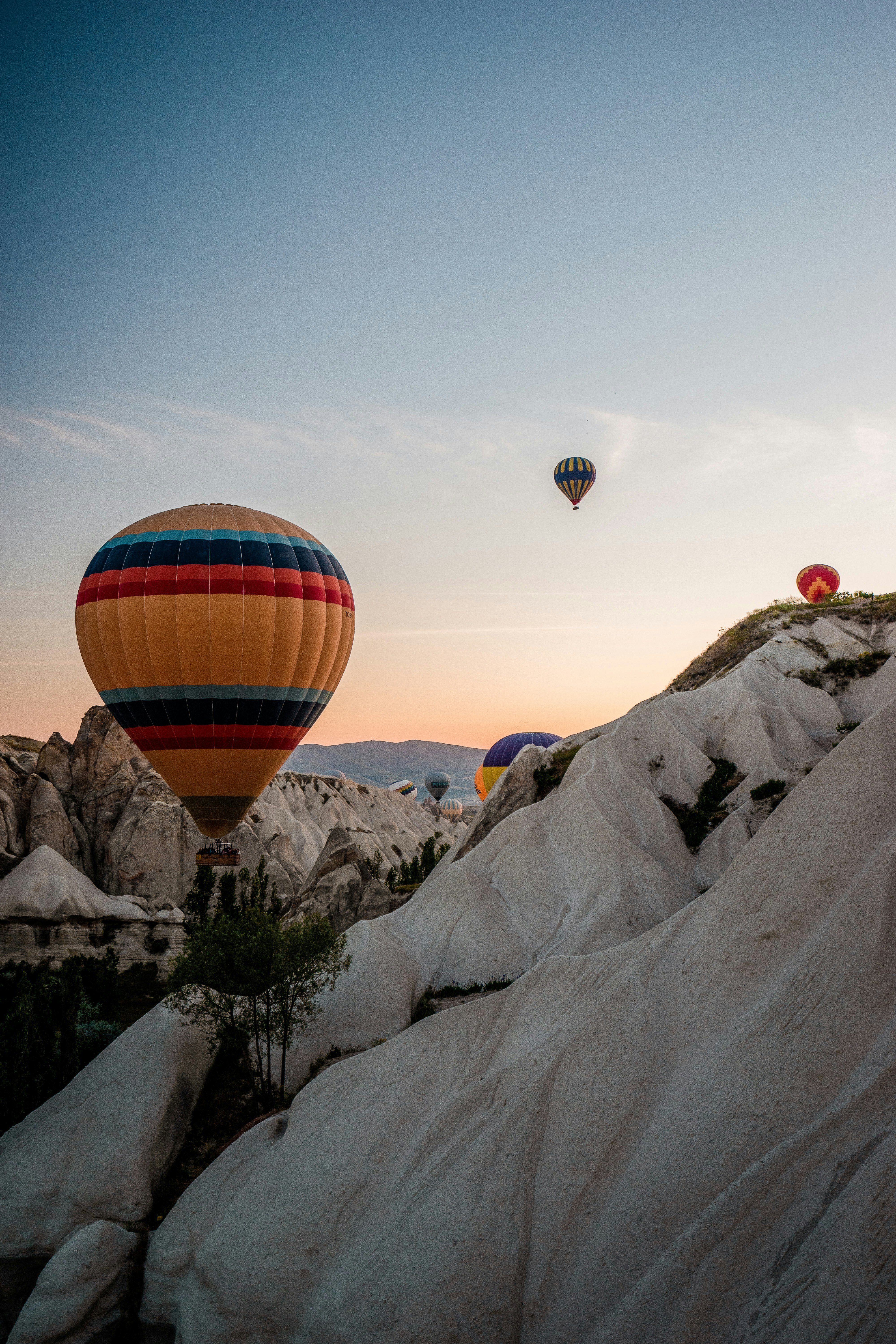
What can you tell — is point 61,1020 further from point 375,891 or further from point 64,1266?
point 375,891

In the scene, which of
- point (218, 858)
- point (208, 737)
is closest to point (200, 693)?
point (208, 737)

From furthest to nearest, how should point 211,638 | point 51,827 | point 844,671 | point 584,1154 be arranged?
point 51,827 → point 844,671 → point 211,638 → point 584,1154

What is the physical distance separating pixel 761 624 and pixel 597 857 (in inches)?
991

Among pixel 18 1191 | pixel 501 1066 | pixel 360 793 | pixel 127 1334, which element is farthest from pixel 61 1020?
pixel 360 793

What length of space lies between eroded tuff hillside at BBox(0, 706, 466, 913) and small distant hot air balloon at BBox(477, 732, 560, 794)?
45.1 ft

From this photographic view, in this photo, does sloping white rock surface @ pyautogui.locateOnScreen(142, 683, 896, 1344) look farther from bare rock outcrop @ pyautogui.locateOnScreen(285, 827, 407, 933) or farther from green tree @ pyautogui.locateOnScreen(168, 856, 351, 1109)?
bare rock outcrop @ pyautogui.locateOnScreen(285, 827, 407, 933)

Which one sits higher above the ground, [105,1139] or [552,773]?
[552,773]

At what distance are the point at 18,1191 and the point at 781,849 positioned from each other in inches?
770

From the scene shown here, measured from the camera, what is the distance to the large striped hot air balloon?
34719 mm

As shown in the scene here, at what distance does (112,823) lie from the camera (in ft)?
238

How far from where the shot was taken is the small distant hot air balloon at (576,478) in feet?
188

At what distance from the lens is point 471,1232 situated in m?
14.1

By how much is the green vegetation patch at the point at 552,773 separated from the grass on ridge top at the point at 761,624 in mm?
8895

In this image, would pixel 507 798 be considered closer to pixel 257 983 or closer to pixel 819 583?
pixel 257 983
